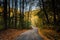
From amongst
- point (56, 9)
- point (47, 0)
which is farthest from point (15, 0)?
point (56, 9)

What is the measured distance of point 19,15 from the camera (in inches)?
1656

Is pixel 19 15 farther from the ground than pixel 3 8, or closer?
closer

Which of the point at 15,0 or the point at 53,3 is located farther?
the point at 15,0

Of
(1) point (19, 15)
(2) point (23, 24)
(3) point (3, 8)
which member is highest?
(3) point (3, 8)

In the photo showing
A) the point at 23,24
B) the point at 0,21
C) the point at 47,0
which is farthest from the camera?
the point at 23,24

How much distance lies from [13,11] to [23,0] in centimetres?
653

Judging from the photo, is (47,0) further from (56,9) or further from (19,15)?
(19,15)

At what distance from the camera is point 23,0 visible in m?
44.8

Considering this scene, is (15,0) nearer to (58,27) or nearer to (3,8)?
(3,8)

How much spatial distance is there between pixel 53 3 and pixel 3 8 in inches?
451

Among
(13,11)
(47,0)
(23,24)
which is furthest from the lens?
(23,24)

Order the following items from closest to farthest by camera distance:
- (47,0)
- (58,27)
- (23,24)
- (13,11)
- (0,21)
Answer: (58,27) → (47,0) → (0,21) → (13,11) → (23,24)

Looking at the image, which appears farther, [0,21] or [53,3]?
[0,21]

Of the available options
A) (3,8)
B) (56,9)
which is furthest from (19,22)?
(56,9)
